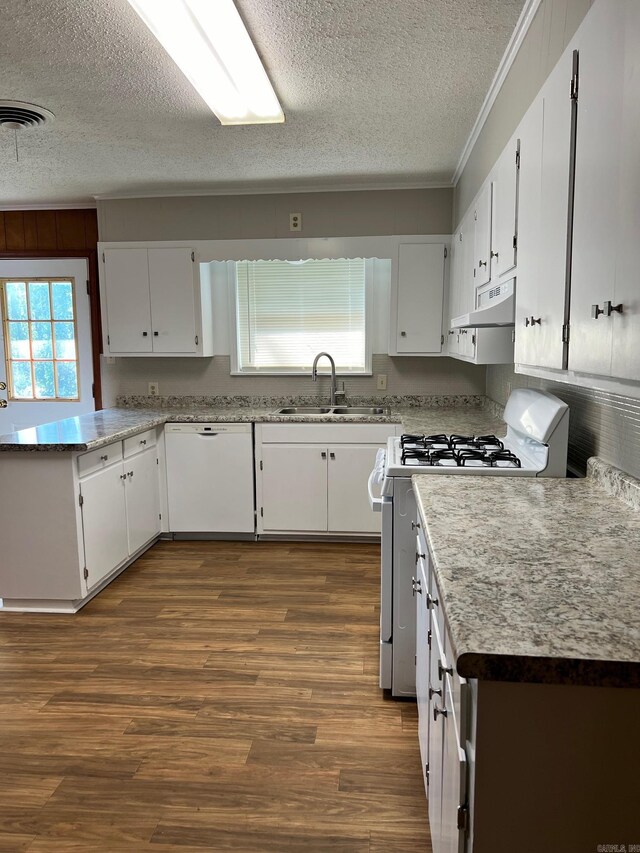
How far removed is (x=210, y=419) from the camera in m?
4.23

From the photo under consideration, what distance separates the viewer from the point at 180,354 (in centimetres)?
457

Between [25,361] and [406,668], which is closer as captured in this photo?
[406,668]

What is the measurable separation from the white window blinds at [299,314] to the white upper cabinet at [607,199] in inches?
132

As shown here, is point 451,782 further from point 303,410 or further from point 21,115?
point 303,410

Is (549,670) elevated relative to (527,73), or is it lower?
lower

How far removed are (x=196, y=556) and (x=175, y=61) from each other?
288 centimetres

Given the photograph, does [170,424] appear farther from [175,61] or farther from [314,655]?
[175,61]

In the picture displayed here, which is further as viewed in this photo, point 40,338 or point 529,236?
point 40,338

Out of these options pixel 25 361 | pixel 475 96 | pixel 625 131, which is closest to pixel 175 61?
pixel 475 96

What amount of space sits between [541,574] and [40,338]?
15.9 ft

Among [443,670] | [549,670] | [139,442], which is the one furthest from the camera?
[139,442]

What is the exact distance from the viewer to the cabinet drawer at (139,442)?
150 inches

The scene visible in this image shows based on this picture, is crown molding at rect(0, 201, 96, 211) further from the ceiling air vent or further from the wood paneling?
the ceiling air vent

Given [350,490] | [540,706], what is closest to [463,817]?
[540,706]
